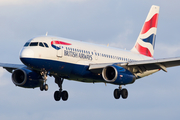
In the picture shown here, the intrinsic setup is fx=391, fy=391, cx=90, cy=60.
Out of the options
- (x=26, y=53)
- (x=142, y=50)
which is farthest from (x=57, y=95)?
(x=142, y=50)

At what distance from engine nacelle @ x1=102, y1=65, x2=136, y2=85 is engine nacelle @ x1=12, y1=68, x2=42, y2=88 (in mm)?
7061

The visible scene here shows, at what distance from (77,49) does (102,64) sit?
9.75ft

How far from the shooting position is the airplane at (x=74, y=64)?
36.0 meters

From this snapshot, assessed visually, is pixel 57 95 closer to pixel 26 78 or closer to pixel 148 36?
pixel 26 78

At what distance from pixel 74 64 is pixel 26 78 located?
19.0 ft

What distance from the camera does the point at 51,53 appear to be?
3616cm

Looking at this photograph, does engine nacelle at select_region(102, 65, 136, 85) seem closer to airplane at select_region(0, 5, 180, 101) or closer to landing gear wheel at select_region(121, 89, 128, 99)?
airplane at select_region(0, 5, 180, 101)

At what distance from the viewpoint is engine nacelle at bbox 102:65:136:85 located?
38000mm

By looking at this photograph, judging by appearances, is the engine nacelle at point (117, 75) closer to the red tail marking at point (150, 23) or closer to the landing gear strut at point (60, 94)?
the landing gear strut at point (60, 94)

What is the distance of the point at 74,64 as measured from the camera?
125 feet

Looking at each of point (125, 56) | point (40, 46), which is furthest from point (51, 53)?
point (125, 56)

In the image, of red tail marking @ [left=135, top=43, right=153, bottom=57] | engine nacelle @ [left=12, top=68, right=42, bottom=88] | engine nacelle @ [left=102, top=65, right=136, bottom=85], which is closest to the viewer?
engine nacelle @ [left=102, top=65, right=136, bottom=85]

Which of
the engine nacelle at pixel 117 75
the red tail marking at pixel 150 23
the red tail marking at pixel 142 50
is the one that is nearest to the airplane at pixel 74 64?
the engine nacelle at pixel 117 75

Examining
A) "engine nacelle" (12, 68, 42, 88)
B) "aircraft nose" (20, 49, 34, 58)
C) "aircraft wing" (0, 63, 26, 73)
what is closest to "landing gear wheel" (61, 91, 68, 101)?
"engine nacelle" (12, 68, 42, 88)
